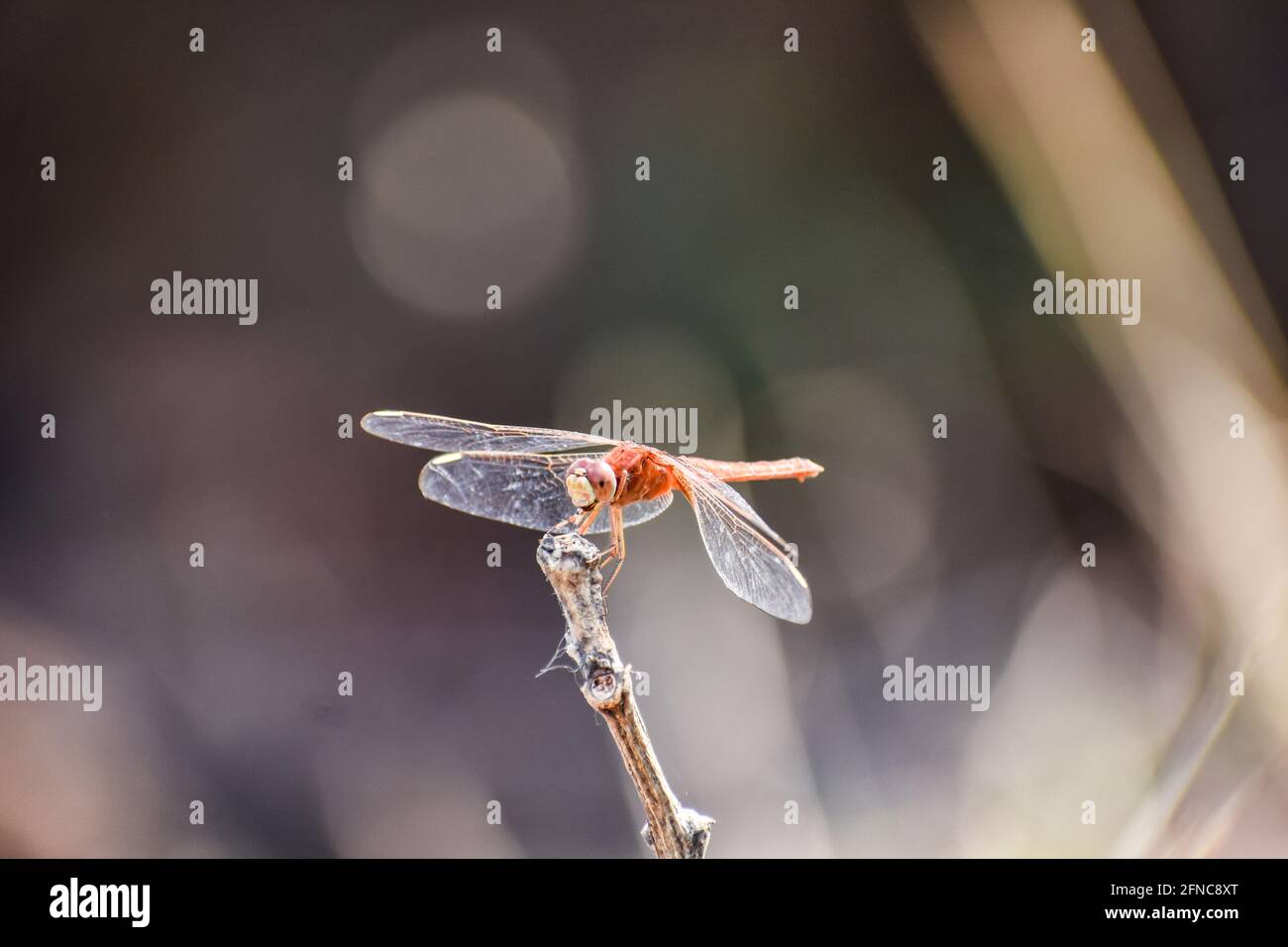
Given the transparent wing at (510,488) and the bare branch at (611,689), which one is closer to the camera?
the bare branch at (611,689)

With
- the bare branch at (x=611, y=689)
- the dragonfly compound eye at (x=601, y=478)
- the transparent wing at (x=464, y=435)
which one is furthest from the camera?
the transparent wing at (x=464, y=435)

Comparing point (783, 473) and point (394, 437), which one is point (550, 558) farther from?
point (783, 473)

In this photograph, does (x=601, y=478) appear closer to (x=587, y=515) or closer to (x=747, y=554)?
(x=587, y=515)

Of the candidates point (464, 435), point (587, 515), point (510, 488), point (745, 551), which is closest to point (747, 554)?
point (745, 551)

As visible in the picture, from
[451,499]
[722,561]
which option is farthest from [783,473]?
[451,499]

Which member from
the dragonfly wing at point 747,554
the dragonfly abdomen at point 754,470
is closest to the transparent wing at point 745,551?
the dragonfly wing at point 747,554

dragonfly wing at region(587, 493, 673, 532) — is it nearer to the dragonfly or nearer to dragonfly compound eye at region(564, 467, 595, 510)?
the dragonfly

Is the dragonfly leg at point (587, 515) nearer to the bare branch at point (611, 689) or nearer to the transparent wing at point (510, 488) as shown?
the transparent wing at point (510, 488)

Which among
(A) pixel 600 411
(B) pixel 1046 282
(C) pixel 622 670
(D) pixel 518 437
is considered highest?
(B) pixel 1046 282

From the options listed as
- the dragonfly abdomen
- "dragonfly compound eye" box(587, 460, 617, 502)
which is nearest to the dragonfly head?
"dragonfly compound eye" box(587, 460, 617, 502)
